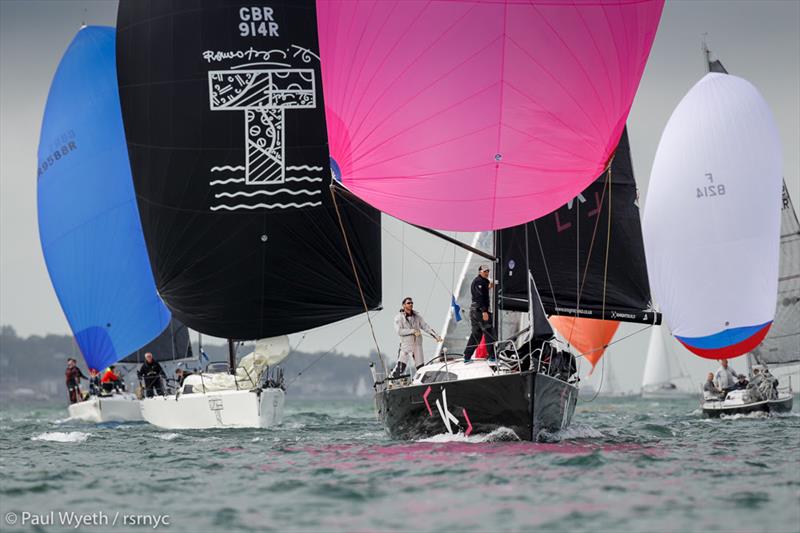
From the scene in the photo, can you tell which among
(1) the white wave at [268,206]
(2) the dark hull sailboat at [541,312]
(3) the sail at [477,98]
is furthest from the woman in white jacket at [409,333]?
(1) the white wave at [268,206]

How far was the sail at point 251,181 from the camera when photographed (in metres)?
21.0

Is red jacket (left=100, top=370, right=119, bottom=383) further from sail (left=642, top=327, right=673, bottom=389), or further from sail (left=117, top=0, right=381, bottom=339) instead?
sail (left=642, top=327, right=673, bottom=389)

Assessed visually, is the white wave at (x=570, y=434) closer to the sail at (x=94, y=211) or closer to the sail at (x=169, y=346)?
the sail at (x=94, y=211)

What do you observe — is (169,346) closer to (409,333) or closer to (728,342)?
(728,342)

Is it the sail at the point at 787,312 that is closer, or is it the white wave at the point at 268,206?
the white wave at the point at 268,206

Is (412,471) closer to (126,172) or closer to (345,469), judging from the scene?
(345,469)

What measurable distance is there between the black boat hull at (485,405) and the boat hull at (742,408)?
1214 centimetres

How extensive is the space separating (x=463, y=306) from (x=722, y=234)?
595 cm

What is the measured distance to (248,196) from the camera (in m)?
21.1

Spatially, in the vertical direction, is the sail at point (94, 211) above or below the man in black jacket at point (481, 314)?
above

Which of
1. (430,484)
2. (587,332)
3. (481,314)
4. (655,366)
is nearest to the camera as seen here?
(430,484)

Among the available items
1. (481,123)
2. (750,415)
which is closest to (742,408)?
(750,415)

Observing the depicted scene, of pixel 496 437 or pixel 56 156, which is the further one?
pixel 56 156

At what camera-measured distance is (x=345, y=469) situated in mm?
11445
